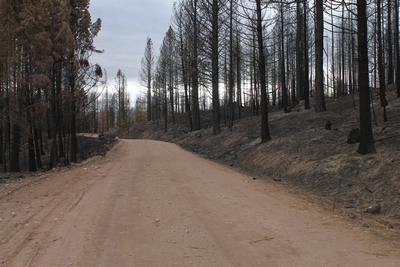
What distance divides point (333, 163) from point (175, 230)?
6581mm

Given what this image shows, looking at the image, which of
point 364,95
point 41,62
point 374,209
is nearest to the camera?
point 374,209

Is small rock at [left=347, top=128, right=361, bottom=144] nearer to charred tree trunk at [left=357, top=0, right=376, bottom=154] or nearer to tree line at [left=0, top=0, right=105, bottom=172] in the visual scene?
charred tree trunk at [left=357, top=0, right=376, bottom=154]

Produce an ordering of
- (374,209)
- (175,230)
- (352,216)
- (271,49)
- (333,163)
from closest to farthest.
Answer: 1. (175,230)
2. (352,216)
3. (374,209)
4. (333,163)
5. (271,49)

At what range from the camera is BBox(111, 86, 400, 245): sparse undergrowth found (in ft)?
22.8

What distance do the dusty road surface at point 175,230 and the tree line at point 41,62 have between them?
10.5m

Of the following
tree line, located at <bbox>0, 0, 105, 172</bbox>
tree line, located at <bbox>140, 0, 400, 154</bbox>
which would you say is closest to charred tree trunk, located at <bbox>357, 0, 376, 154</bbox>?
tree line, located at <bbox>140, 0, 400, 154</bbox>

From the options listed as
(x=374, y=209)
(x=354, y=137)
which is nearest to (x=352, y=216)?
(x=374, y=209)

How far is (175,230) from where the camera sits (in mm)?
5227

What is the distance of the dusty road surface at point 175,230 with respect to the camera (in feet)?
13.6

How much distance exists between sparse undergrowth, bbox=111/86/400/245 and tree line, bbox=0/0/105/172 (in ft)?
34.3

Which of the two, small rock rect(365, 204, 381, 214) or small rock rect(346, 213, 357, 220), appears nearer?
small rock rect(346, 213, 357, 220)

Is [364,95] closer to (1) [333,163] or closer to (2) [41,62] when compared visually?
(1) [333,163]

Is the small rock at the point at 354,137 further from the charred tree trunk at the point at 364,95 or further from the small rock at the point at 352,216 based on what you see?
the small rock at the point at 352,216

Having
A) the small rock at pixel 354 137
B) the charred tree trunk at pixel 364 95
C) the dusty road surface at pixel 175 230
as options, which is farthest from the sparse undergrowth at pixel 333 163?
the dusty road surface at pixel 175 230
